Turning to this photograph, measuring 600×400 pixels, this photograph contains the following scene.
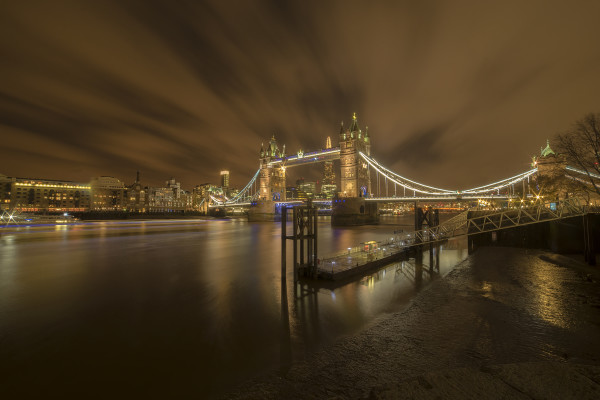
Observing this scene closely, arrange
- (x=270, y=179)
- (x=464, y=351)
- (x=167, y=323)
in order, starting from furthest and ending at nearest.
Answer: (x=270, y=179)
(x=167, y=323)
(x=464, y=351)

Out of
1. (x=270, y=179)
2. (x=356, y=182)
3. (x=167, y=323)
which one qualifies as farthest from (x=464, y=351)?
(x=270, y=179)

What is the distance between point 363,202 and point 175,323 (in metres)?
55.2

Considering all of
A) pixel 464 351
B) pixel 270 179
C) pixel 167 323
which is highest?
pixel 270 179

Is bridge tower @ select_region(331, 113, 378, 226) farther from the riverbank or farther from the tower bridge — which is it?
the riverbank

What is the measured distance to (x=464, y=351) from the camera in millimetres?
5613

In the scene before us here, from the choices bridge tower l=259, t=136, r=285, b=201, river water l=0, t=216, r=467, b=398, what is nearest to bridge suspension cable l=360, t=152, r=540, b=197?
bridge tower l=259, t=136, r=285, b=201

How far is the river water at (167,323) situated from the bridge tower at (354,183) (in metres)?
42.6

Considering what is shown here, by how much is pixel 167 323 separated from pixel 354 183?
6136cm

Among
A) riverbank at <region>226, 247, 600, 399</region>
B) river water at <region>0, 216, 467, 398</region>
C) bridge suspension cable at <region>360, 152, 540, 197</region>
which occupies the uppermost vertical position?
bridge suspension cable at <region>360, 152, 540, 197</region>

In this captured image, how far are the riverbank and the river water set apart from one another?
65cm

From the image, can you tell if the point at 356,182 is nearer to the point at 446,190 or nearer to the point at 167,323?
the point at 446,190

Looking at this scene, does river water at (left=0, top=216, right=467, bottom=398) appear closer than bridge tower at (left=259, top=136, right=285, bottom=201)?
Yes

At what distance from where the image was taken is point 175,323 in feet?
25.2

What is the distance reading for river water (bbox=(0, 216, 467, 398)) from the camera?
509 cm
